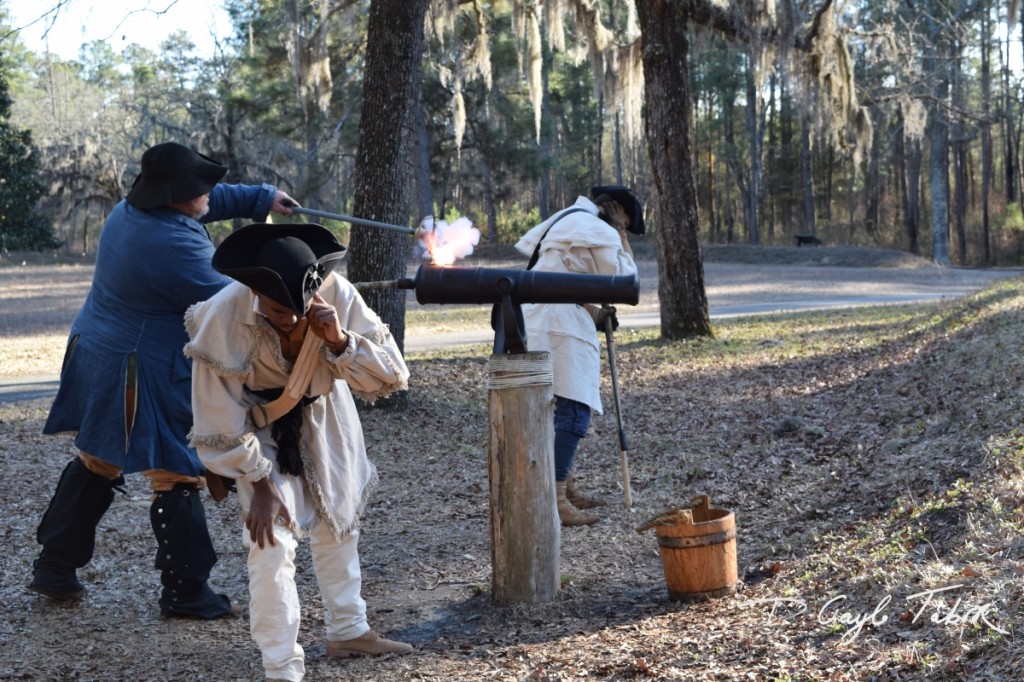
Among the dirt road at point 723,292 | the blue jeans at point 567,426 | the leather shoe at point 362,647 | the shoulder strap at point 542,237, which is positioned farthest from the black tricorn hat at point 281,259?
the dirt road at point 723,292

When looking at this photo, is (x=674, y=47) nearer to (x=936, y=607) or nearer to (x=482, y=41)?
(x=482, y=41)

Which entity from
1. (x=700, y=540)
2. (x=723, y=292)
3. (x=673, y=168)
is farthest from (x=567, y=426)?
(x=723, y=292)

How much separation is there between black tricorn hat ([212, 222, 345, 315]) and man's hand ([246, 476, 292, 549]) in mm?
666

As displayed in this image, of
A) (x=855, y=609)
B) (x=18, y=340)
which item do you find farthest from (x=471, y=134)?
(x=855, y=609)

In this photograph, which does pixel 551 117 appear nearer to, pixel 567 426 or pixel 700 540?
pixel 567 426

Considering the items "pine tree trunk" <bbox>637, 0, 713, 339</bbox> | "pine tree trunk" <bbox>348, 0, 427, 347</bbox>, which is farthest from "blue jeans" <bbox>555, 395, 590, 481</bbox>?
A: "pine tree trunk" <bbox>637, 0, 713, 339</bbox>

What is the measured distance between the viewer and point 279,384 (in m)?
3.97

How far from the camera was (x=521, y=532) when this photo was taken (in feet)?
16.0

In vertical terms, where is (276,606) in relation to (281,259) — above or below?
below

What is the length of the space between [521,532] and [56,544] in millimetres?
2163

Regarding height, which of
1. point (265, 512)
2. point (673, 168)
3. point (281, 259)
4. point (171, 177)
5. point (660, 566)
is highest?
point (673, 168)

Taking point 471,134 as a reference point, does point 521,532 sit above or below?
below

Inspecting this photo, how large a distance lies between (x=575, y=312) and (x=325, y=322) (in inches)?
118

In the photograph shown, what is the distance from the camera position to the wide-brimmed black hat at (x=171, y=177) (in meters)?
4.82
